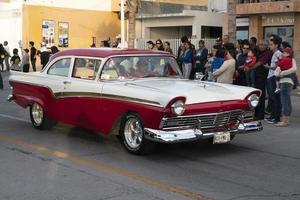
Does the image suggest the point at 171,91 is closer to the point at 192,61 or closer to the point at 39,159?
the point at 39,159

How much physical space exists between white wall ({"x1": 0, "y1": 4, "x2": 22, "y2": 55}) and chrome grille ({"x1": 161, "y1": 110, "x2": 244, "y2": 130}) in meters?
27.6

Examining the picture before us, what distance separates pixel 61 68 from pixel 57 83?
42 cm

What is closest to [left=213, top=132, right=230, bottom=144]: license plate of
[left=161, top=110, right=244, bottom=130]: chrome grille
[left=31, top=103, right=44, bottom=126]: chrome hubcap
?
[left=161, top=110, right=244, bottom=130]: chrome grille

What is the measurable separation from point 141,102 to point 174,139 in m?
0.74

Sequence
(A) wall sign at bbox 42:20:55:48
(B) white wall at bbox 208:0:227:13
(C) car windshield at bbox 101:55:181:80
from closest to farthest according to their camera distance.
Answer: (C) car windshield at bbox 101:55:181:80, (B) white wall at bbox 208:0:227:13, (A) wall sign at bbox 42:20:55:48

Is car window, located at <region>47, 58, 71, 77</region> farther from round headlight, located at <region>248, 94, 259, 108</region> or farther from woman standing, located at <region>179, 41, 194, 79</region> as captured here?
woman standing, located at <region>179, 41, 194, 79</region>

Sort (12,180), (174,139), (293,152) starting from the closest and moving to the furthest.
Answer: (12,180) < (174,139) < (293,152)

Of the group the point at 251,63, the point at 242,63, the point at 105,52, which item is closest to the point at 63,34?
the point at 242,63

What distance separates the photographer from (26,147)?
28.1 feet

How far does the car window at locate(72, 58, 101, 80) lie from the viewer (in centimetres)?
891

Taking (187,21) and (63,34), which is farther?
(63,34)

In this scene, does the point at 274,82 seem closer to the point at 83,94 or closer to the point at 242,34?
the point at 83,94

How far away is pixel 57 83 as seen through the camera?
951cm

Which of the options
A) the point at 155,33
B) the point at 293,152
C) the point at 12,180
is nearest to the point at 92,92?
the point at 12,180
